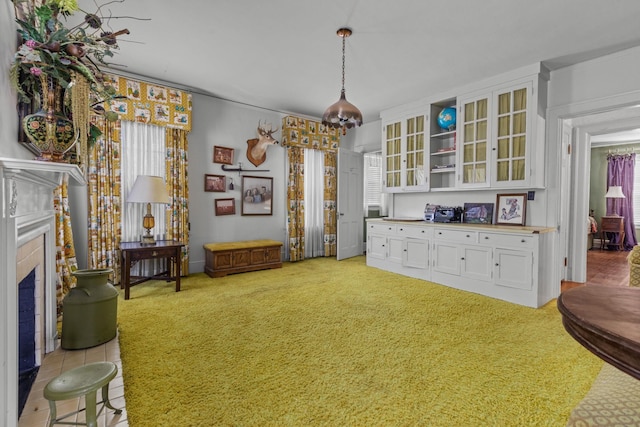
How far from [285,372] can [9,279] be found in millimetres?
1525

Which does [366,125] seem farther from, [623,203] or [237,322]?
[623,203]

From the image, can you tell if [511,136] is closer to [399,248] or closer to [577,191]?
[577,191]

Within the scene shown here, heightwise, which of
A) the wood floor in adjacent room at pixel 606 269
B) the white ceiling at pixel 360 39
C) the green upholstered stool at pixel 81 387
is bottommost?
the wood floor in adjacent room at pixel 606 269

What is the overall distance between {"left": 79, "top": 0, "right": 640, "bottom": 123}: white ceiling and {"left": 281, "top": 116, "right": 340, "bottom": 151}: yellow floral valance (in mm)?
1135

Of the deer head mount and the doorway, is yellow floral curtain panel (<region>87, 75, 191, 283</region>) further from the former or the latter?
the doorway

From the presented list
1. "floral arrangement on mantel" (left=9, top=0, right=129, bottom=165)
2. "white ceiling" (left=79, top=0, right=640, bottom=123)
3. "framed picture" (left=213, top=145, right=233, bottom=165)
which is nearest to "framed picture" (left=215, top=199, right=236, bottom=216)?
"framed picture" (left=213, top=145, right=233, bottom=165)

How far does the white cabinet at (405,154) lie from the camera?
4867mm

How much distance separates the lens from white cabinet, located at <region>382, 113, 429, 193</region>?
4.87 metres

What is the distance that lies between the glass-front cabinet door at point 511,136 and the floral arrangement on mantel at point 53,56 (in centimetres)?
404

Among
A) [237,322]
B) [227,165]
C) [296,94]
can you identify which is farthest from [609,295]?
[227,165]

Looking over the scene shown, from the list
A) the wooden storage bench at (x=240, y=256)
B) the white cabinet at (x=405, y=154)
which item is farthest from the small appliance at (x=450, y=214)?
the wooden storage bench at (x=240, y=256)

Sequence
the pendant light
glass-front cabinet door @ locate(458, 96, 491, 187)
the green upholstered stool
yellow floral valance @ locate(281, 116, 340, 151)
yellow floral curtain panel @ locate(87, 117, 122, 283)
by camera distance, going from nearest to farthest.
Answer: the green upholstered stool → the pendant light → yellow floral curtain panel @ locate(87, 117, 122, 283) → glass-front cabinet door @ locate(458, 96, 491, 187) → yellow floral valance @ locate(281, 116, 340, 151)

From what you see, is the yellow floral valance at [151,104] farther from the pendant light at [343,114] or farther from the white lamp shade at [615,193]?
the white lamp shade at [615,193]

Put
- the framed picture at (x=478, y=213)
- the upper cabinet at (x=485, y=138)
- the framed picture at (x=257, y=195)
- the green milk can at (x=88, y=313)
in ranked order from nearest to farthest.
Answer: the green milk can at (x=88, y=313), the upper cabinet at (x=485, y=138), the framed picture at (x=478, y=213), the framed picture at (x=257, y=195)
